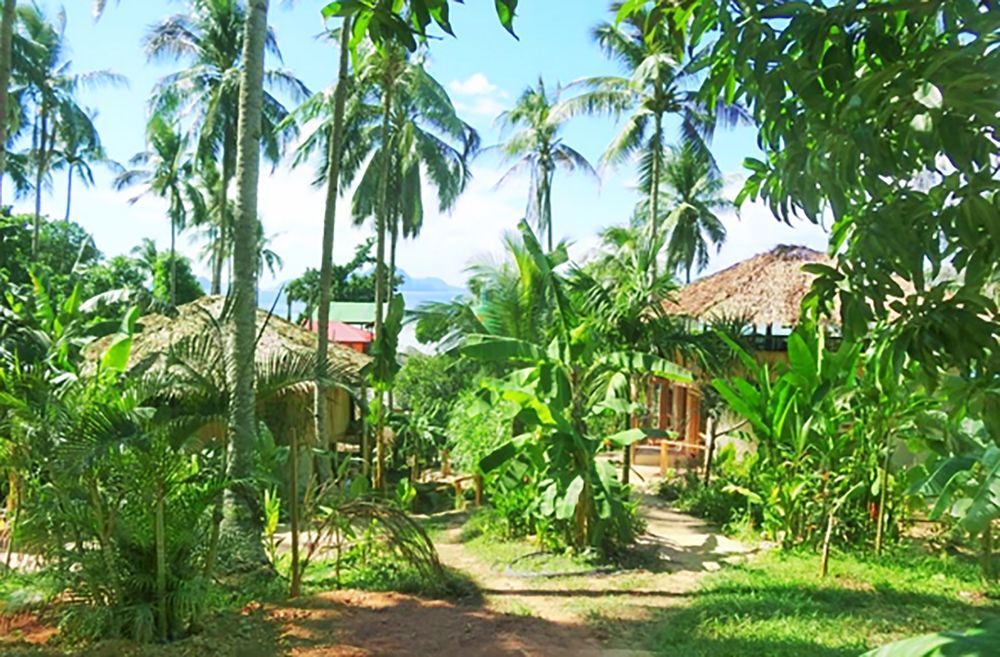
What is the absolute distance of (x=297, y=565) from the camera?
248 inches

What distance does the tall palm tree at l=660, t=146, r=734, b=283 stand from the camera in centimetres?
2772

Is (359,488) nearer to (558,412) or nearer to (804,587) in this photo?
(558,412)

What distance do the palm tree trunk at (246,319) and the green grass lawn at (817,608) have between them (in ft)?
11.7

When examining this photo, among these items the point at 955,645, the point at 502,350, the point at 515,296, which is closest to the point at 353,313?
the point at 515,296

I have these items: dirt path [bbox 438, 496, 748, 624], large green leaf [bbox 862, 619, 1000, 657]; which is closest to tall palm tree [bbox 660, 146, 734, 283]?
dirt path [bbox 438, 496, 748, 624]

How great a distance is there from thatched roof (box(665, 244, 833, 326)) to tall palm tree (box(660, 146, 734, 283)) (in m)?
11.1

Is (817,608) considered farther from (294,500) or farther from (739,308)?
(739,308)

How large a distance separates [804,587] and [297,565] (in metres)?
4.33

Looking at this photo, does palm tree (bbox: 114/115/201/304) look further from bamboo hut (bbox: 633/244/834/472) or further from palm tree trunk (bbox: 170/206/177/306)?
bamboo hut (bbox: 633/244/834/472)

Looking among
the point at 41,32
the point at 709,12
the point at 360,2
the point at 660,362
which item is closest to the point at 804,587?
the point at 660,362

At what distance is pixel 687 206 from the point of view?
27.4 metres

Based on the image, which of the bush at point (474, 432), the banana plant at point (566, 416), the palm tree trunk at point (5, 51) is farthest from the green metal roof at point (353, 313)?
the banana plant at point (566, 416)

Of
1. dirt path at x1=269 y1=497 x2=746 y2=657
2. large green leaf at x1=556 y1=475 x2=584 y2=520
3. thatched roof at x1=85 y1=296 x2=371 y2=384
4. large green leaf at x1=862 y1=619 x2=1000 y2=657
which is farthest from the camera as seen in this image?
thatched roof at x1=85 y1=296 x2=371 y2=384

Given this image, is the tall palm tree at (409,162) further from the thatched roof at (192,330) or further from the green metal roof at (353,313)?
the green metal roof at (353,313)
